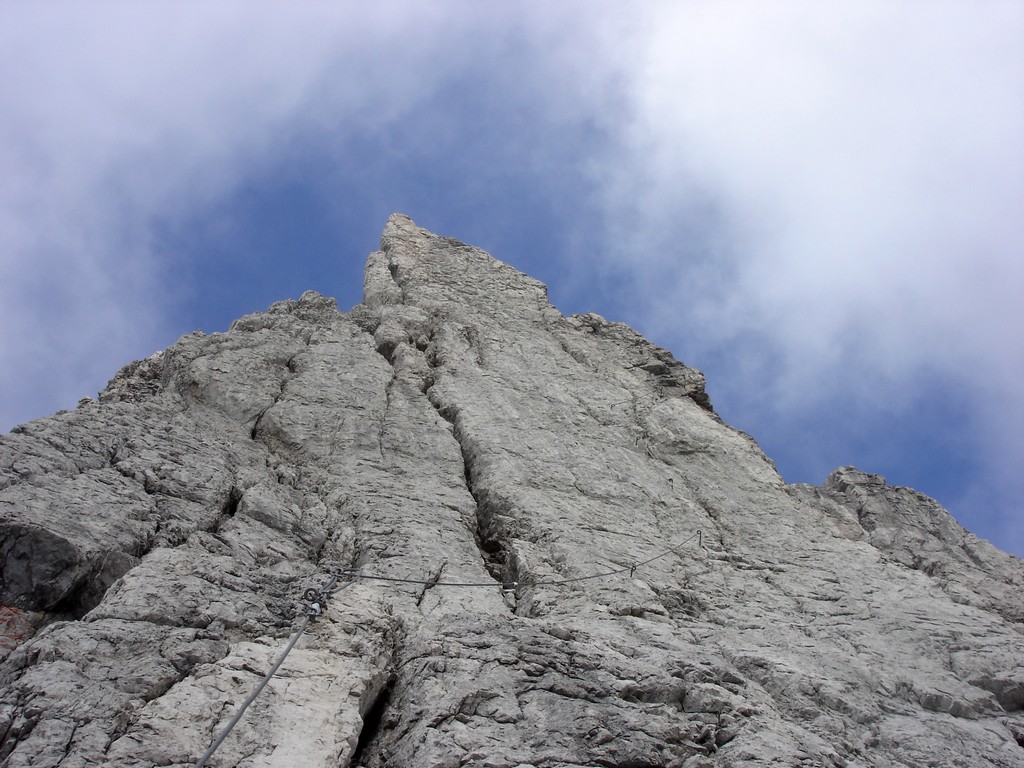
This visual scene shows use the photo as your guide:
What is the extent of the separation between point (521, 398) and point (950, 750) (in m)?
11.6

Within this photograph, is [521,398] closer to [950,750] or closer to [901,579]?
[901,579]

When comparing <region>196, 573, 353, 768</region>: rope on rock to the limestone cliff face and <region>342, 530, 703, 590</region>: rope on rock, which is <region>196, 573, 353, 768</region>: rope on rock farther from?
<region>342, 530, 703, 590</region>: rope on rock

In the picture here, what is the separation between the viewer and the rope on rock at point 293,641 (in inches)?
378

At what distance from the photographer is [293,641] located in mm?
11281

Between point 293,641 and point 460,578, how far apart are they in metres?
3.82

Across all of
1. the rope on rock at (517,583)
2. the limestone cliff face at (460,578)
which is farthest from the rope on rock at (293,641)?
the rope on rock at (517,583)

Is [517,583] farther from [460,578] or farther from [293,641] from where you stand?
[293,641]

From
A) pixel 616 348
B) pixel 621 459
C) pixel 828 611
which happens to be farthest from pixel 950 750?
pixel 616 348

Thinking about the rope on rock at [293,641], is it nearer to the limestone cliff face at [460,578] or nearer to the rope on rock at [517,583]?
the limestone cliff face at [460,578]

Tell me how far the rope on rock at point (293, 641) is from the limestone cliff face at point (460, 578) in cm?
16

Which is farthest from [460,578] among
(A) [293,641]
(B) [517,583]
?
(A) [293,641]

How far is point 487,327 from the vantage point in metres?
24.8

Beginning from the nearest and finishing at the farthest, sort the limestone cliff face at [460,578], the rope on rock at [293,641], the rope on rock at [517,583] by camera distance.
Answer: the rope on rock at [293,641], the limestone cliff face at [460,578], the rope on rock at [517,583]

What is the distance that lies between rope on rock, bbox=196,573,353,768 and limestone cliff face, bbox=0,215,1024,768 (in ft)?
0.53
